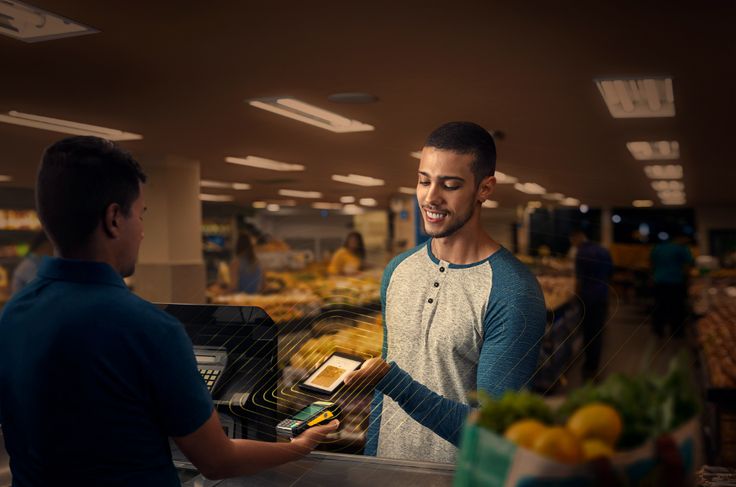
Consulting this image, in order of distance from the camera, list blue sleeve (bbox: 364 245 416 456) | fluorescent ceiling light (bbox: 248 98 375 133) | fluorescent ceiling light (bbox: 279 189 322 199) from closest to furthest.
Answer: blue sleeve (bbox: 364 245 416 456), fluorescent ceiling light (bbox: 248 98 375 133), fluorescent ceiling light (bbox: 279 189 322 199)

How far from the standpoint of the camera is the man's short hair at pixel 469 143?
161 centimetres

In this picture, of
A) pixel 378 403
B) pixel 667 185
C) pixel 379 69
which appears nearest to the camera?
pixel 378 403

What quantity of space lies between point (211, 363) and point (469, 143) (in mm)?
829

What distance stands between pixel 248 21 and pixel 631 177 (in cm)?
899

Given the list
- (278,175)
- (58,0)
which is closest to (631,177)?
(278,175)

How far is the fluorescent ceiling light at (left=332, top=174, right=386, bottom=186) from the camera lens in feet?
36.4

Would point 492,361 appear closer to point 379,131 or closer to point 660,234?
point 379,131

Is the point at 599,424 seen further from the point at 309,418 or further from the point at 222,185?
the point at 222,185

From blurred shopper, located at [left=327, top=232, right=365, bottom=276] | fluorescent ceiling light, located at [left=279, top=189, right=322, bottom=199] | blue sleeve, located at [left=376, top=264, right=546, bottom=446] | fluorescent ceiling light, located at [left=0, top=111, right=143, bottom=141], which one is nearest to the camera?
blue sleeve, located at [left=376, top=264, right=546, bottom=446]

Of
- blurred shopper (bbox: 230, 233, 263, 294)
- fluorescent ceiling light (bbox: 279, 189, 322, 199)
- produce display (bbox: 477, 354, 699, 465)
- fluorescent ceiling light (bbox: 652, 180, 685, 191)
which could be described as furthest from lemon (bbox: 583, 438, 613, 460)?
fluorescent ceiling light (bbox: 279, 189, 322, 199)

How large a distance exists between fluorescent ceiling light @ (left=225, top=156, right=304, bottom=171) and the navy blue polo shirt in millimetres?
7762

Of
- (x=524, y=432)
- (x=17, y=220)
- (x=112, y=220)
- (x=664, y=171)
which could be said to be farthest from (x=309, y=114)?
(x=17, y=220)

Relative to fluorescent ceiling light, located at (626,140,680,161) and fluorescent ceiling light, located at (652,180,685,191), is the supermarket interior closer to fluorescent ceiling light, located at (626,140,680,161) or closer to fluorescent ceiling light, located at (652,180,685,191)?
fluorescent ceiling light, located at (626,140,680,161)

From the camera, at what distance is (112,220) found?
116cm
